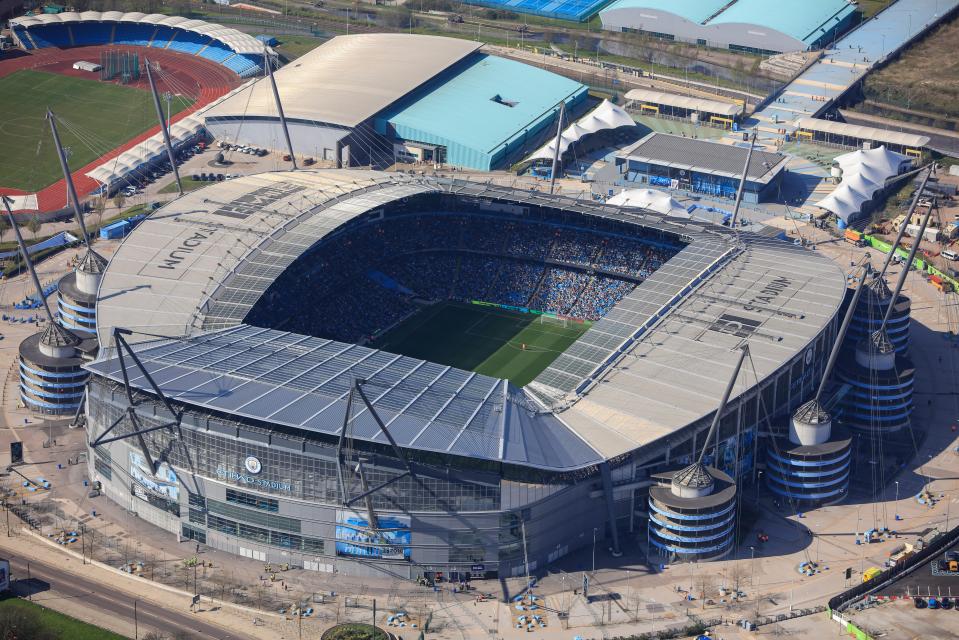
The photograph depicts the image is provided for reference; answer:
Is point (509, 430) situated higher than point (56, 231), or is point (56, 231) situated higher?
point (509, 430)

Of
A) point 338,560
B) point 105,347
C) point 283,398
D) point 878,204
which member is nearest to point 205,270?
point 105,347

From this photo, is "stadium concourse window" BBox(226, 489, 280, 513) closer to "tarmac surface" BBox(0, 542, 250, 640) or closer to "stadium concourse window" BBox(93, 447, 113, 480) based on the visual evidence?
"tarmac surface" BBox(0, 542, 250, 640)

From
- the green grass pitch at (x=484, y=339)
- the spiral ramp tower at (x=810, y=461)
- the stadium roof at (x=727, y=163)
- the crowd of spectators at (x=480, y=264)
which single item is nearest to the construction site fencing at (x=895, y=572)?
the spiral ramp tower at (x=810, y=461)

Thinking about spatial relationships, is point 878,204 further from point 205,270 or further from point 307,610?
point 307,610

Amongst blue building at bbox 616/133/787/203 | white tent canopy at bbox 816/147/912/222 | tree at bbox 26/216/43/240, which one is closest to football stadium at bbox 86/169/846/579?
tree at bbox 26/216/43/240

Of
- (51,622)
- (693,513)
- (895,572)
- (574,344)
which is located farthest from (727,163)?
(51,622)

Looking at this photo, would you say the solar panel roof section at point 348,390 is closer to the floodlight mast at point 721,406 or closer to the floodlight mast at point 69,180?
the floodlight mast at point 721,406
